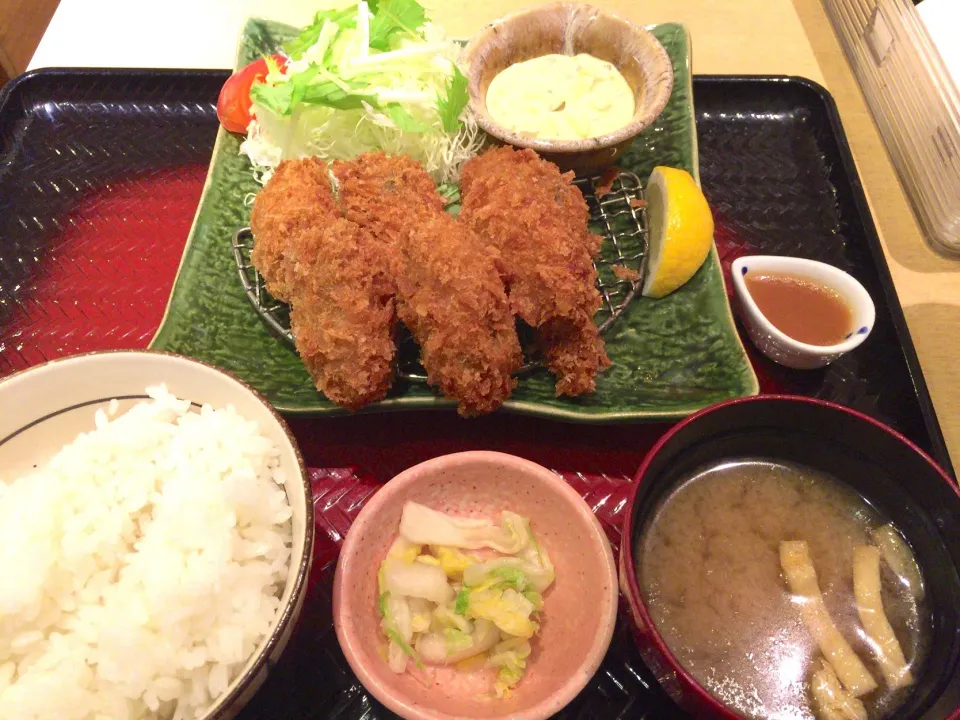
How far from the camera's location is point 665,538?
1633 mm

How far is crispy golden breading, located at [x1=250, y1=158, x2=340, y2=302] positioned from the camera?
90.8 inches

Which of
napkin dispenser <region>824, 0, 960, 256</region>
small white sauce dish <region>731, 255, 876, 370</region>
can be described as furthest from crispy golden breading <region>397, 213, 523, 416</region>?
napkin dispenser <region>824, 0, 960, 256</region>

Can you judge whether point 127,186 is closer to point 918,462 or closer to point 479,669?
point 479,669

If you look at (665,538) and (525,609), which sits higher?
(665,538)

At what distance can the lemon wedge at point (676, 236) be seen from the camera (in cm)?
241

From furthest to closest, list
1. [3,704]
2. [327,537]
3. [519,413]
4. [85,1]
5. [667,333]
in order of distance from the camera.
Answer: [85,1] → [667,333] → [519,413] → [327,537] → [3,704]

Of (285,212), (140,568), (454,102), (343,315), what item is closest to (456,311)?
(343,315)

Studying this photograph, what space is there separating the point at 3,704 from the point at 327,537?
886mm

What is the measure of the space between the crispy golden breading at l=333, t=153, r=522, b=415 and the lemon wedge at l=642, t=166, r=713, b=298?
0.67 metres

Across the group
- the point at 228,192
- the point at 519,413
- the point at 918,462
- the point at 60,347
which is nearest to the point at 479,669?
the point at 519,413

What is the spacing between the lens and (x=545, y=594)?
1.81 metres

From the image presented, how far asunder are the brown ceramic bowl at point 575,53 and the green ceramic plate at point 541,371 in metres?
0.41

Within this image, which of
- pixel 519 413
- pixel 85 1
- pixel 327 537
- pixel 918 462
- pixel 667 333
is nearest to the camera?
pixel 918 462

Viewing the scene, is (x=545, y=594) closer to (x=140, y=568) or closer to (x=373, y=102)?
(x=140, y=568)
